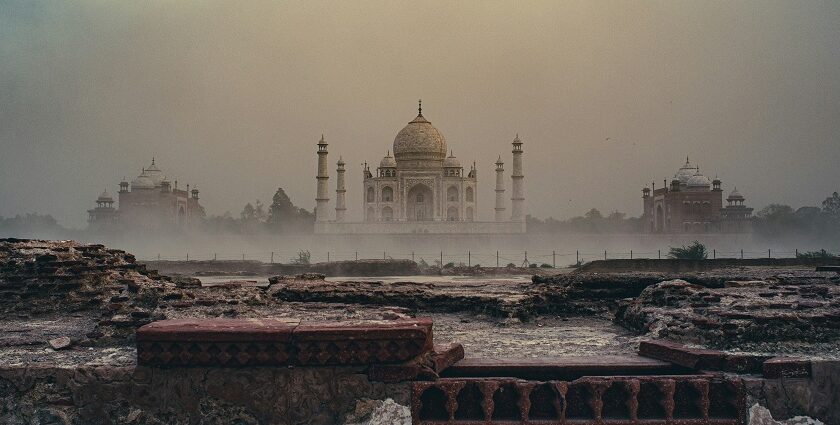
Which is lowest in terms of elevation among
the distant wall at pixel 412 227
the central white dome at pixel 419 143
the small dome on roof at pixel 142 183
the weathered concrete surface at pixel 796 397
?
the weathered concrete surface at pixel 796 397

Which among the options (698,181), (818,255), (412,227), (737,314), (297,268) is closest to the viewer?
(737,314)

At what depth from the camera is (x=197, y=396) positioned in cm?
342

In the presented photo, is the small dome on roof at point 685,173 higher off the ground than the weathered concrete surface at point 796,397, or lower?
higher

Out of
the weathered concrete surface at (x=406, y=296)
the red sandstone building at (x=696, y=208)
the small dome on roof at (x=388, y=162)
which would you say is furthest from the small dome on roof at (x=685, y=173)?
the weathered concrete surface at (x=406, y=296)

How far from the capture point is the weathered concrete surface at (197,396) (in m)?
3.40

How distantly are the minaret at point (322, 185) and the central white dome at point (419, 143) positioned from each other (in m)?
4.66

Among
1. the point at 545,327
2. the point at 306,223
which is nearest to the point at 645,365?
the point at 545,327

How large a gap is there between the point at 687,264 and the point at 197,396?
41.0ft

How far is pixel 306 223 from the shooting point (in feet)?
143

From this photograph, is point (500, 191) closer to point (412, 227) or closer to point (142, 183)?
point (412, 227)

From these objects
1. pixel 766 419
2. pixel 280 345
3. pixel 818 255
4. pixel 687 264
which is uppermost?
pixel 818 255

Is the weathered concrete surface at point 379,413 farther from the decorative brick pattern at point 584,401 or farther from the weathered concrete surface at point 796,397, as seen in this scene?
the weathered concrete surface at point 796,397

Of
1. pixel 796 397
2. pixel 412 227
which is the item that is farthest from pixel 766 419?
pixel 412 227

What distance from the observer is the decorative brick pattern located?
3342mm
